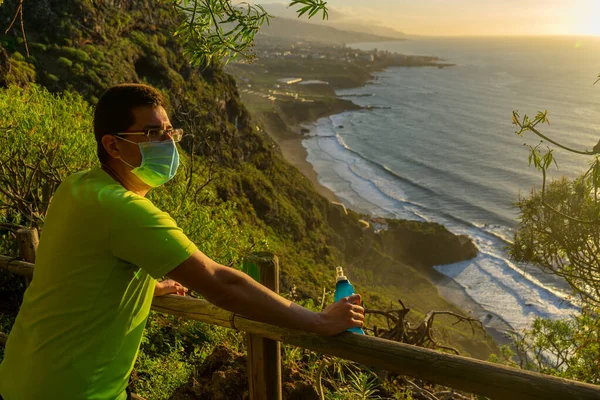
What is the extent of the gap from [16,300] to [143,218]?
5145 mm

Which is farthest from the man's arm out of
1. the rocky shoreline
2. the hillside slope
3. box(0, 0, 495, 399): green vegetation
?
the rocky shoreline

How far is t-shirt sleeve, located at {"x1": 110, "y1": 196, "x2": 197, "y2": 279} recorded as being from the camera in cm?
184

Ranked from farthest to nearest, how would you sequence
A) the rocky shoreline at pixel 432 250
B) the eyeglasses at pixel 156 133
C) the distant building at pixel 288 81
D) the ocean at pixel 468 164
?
the distant building at pixel 288 81
the ocean at pixel 468 164
the rocky shoreline at pixel 432 250
the eyeglasses at pixel 156 133

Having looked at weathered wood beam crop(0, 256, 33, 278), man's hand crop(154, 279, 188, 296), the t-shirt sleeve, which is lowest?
weathered wood beam crop(0, 256, 33, 278)

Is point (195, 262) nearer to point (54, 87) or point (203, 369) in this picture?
point (203, 369)

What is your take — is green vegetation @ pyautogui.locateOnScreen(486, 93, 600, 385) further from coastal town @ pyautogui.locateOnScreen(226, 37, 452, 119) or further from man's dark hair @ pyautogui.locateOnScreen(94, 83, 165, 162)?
coastal town @ pyautogui.locateOnScreen(226, 37, 452, 119)

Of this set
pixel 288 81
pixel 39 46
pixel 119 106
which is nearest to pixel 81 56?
pixel 39 46

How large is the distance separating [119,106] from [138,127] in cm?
13

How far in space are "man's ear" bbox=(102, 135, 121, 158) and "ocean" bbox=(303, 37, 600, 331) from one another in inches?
459

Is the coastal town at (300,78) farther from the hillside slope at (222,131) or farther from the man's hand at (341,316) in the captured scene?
the man's hand at (341,316)

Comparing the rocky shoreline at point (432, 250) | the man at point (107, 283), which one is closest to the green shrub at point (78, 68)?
the rocky shoreline at point (432, 250)

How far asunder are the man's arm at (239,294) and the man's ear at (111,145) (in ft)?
2.20

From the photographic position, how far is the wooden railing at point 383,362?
194cm

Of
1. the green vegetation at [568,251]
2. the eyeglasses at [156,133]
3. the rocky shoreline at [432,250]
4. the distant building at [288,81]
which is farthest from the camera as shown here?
the distant building at [288,81]
